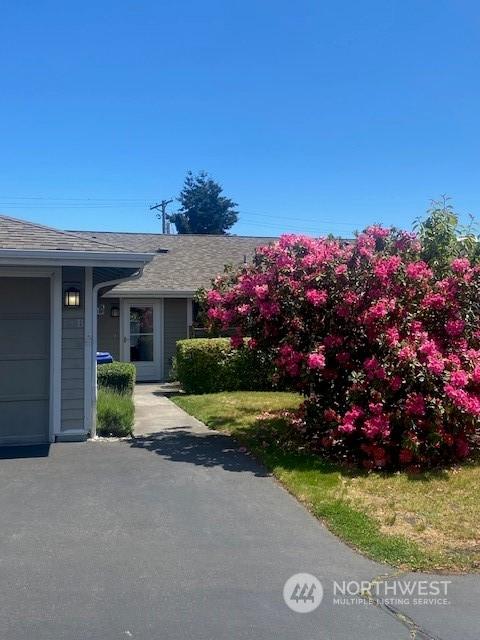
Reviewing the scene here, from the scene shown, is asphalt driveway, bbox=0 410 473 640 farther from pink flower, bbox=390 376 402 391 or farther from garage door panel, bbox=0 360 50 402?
pink flower, bbox=390 376 402 391

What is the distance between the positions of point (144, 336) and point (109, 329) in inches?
38.3

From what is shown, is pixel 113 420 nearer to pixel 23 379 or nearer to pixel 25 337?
pixel 23 379

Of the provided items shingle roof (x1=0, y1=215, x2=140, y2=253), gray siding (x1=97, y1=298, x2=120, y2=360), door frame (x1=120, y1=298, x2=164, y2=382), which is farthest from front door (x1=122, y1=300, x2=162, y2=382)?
shingle roof (x1=0, y1=215, x2=140, y2=253)

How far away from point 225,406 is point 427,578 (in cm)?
743

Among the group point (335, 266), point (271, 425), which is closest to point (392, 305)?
point (335, 266)

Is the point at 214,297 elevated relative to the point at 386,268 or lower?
lower

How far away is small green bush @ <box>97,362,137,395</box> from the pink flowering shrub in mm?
3367

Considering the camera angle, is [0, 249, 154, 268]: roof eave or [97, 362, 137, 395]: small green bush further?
[97, 362, 137, 395]: small green bush

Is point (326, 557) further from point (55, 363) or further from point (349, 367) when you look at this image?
point (55, 363)

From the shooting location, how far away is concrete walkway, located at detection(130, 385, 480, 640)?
3.69m

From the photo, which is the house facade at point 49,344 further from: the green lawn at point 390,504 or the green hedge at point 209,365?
the green hedge at point 209,365

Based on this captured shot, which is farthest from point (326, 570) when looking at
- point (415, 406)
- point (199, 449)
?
point (199, 449)

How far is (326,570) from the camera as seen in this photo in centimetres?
452

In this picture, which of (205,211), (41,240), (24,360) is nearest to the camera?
(24,360)
